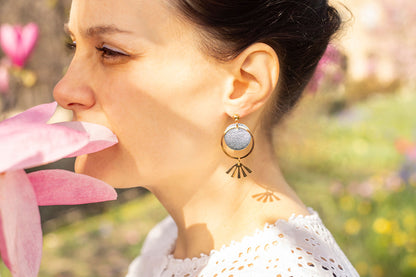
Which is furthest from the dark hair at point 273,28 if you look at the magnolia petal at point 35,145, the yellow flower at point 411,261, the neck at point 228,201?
the yellow flower at point 411,261

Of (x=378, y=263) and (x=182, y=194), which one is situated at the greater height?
(x=378, y=263)

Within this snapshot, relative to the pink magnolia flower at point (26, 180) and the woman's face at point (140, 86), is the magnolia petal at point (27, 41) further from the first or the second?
the pink magnolia flower at point (26, 180)

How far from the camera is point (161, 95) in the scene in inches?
48.8

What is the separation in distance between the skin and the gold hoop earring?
0.11ft

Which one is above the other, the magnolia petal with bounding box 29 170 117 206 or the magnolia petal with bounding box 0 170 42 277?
the magnolia petal with bounding box 29 170 117 206

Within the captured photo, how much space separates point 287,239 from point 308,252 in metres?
0.07

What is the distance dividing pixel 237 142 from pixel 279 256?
0.33 m

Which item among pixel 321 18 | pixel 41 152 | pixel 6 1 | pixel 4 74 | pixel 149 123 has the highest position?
pixel 6 1

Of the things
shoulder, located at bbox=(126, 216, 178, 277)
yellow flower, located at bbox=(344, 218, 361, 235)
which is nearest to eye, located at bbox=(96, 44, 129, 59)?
shoulder, located at bbox=(126, 216, 178, 277)

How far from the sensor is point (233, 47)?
1.28 m

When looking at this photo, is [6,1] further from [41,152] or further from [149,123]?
[41,152]

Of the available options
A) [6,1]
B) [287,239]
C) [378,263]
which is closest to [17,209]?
[287,239]

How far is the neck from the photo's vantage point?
4.39 feet

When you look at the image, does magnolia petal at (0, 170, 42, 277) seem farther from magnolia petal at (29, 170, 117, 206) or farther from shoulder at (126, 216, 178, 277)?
shoulder at (126, 216, 178, 277)
